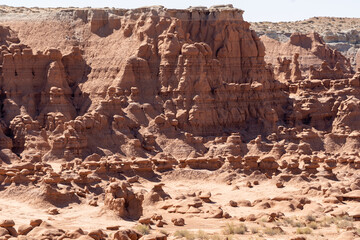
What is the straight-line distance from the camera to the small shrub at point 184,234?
39888 mm

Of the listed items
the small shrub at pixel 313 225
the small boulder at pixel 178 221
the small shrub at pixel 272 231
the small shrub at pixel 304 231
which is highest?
the small shrub at pixel 304 231

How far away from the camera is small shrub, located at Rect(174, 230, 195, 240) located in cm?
3989

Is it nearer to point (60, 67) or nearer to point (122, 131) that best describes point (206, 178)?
point (122, 131)

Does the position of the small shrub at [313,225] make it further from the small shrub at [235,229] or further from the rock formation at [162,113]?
the rock formation at [162,113]

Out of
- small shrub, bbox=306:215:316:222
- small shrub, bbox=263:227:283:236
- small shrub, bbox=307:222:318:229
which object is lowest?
small shrub, bbox=306:215:316:222

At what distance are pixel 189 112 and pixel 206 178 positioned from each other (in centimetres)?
994

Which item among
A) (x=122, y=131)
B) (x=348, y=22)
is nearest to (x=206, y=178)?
(x=122, y=131)

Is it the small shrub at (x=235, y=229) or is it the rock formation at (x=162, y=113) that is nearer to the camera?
the small shrub at (x=235, y=229)

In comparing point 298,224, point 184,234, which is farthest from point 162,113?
point 184,234

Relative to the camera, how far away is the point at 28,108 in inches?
2662

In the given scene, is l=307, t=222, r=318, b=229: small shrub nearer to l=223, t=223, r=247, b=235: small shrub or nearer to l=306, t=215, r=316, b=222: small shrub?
l=306, t=215, r=316, b=222: small shrub

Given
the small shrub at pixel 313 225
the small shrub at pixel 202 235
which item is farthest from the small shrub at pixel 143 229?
the small shrub at pixel 313 225

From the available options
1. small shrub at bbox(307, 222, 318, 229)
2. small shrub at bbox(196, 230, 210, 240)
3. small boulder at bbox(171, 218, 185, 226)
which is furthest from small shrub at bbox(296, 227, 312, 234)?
small boulder at bbox(171, 218, 185, 226)

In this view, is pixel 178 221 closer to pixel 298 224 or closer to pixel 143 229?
pixel 143 229
